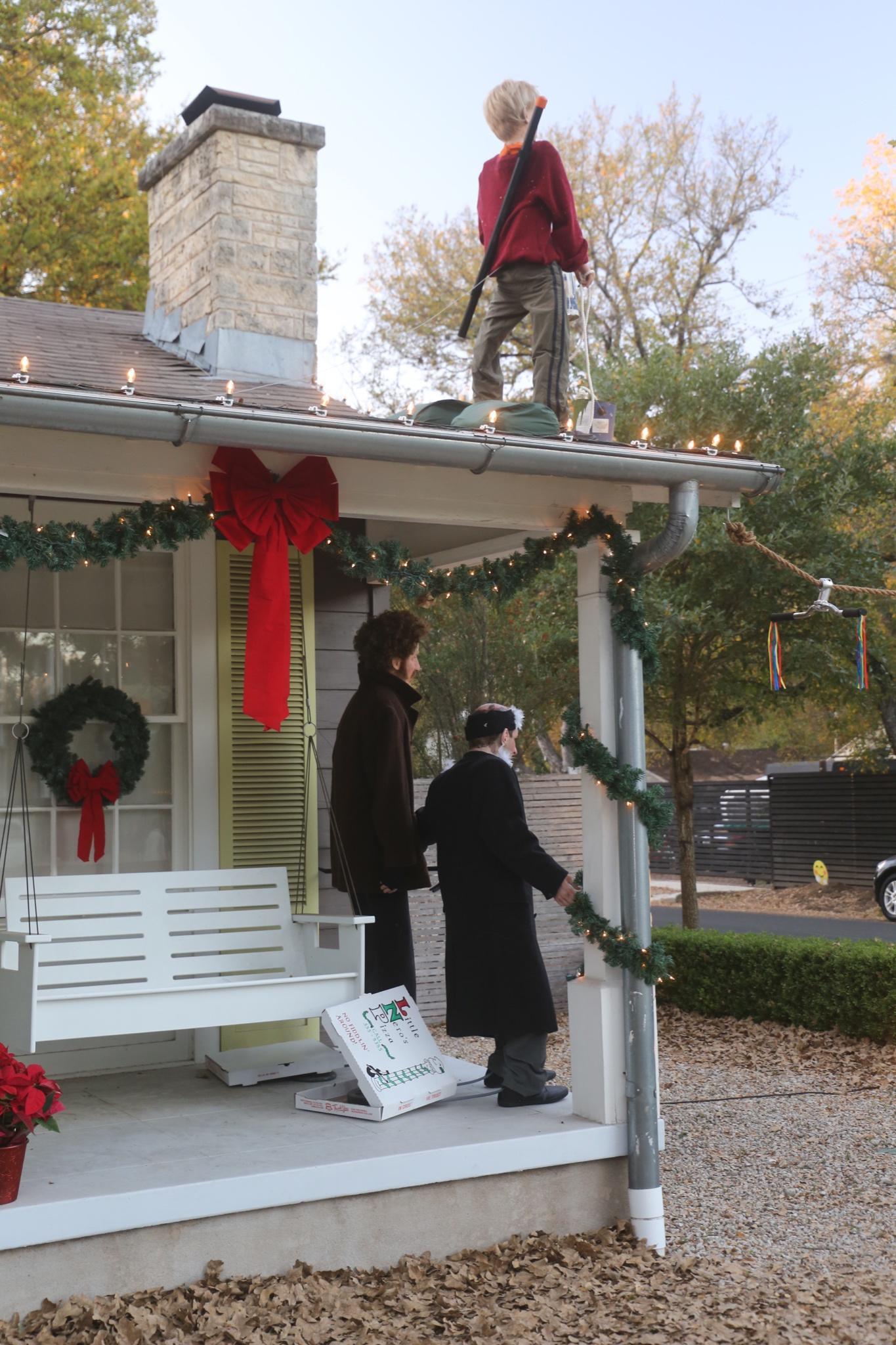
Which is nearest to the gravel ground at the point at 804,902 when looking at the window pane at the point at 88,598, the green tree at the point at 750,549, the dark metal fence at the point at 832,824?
the dark metal fence at the point at 832,824

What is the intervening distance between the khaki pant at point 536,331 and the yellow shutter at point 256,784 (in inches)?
52.7

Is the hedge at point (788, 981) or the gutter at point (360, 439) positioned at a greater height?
the gutter at point (360, 439)

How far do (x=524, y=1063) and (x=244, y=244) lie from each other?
4.60 m

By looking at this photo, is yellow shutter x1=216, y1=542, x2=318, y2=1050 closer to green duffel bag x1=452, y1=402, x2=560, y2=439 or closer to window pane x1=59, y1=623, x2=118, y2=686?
window pane x1=59, y1=623, x2=118, y2=686

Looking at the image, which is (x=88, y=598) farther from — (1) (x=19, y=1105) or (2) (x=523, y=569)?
(1) (x=19, y=1105)

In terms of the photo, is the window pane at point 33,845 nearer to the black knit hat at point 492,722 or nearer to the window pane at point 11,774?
the window pane at point 11,774

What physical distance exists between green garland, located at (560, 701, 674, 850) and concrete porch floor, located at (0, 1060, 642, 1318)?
111cm

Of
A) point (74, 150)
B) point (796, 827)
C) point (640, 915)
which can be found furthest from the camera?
point (796, 827)

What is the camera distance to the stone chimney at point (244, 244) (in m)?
6.86

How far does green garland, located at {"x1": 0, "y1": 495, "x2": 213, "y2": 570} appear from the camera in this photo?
13.5 feet

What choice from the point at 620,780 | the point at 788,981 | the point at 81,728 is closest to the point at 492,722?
the point at 620,780

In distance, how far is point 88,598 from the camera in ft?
19.3

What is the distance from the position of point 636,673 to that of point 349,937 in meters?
1.52

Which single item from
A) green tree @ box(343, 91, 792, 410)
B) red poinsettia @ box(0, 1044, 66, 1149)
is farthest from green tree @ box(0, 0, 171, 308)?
red poinsettia @ box(0, 1044, 66, 1149)
